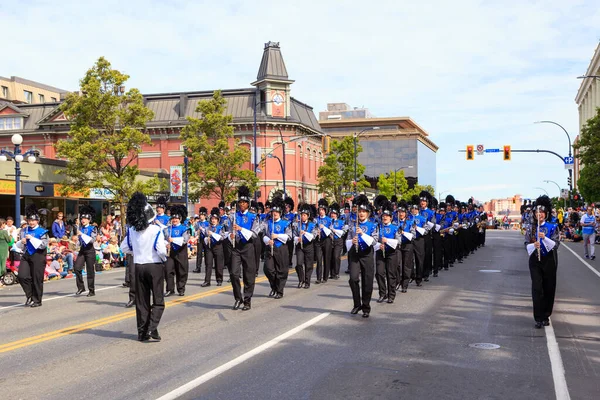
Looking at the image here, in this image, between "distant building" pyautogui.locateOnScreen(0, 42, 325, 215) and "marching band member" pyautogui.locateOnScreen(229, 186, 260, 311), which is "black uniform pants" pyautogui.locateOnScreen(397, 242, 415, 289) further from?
"distant building" pyautogui.locateOnScreen(0, 42, 325, 215)

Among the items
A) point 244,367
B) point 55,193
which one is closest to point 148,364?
point 244,367

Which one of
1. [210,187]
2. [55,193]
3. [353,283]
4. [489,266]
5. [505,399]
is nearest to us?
[505,399]

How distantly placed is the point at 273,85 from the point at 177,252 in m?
46.9

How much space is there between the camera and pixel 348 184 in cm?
6512

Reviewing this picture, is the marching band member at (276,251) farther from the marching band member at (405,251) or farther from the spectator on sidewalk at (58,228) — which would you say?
the spectator on sidewalk at (58,228)

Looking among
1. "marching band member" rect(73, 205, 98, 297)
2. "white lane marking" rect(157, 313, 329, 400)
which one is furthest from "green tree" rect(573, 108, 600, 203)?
"white lane marking" rect(157, 313, 329, 400)

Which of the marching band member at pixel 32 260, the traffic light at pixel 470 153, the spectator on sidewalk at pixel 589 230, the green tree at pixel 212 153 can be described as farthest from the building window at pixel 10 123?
the marching band member at pixel 32 260

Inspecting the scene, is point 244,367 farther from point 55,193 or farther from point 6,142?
point 6,142

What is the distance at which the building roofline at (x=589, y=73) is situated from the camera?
83.9 meters

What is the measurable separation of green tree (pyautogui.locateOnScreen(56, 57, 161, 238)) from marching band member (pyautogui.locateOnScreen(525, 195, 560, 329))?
2645 centimetres

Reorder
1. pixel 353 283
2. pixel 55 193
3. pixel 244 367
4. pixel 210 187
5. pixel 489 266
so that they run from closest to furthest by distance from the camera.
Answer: pixel 244 367 → pixel 353 283 → pixel 489 266 → pixel 55 193 → pixel 210 187

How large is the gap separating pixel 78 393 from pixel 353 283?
5.49 meters

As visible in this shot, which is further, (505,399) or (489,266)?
(489,266)

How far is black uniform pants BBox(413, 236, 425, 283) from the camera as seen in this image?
1537cm
